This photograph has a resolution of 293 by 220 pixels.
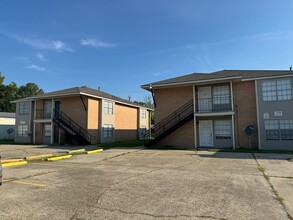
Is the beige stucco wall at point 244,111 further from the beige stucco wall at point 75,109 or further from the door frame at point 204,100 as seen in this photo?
the beige stucco wall at point 75,109

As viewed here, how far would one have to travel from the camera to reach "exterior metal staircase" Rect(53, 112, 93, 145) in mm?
24297

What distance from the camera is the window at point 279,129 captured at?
1795cm

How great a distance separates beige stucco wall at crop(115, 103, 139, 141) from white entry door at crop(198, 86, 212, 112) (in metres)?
12.8

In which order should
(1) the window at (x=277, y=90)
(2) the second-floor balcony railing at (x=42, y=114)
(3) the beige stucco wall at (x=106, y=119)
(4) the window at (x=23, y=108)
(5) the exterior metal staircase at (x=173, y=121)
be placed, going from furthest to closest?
A: (4) the window at (x=23, y=108) → (2) the second-floor balcony railing at (x=42, y=114) → (3) the beige stucco wall at (x=106, y=119) → (5) the exterior metal staircase at (x=173, y=121) → (1) the window at (x=277, y=90)

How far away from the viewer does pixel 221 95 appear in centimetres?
2064

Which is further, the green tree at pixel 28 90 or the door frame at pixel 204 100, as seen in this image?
the green tree at pixel 28 90

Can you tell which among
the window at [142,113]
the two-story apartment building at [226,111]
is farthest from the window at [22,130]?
the two-story apartment building at [226,111]

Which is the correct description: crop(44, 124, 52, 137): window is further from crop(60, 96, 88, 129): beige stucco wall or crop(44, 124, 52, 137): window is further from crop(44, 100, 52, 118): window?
crop(60, 96, 88, 129): beige stucco wall

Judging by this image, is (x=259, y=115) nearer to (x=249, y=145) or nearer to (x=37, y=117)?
(x=249, y=145)

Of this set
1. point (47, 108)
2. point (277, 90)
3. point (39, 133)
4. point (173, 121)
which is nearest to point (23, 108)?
point (47, 108)

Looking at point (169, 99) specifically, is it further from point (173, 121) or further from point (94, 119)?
point (94, 119)

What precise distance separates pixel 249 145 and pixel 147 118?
2176 cm

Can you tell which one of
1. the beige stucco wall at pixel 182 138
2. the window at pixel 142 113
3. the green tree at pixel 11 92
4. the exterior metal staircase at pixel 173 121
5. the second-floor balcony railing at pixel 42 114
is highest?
the green tree at pixel 11 92

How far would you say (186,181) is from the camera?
25.6 ft
